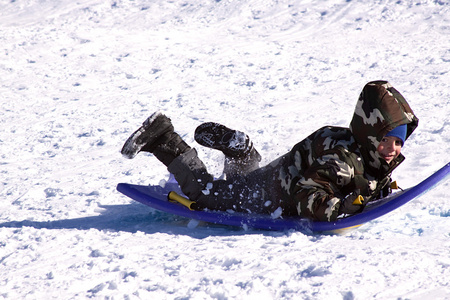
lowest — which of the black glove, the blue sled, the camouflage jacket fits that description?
the blue sled

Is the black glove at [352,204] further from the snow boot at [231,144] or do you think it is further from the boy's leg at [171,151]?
the boy's leg at [171,151]

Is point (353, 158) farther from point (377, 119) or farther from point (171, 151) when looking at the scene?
point (171, 151)

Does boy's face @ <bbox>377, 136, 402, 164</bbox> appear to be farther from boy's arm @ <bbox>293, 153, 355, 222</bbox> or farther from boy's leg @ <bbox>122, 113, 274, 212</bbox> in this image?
boy's leg @ <bbox>122, 113, 274, 212</bbox>

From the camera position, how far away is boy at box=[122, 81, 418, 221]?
9.00 ft

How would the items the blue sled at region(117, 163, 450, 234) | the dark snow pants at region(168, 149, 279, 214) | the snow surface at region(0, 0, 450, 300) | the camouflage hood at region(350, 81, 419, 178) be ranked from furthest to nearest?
the dark snow pants at region(168, 149, 279, 214), the blue sled at region(117, 163, 450, 234), the camouflage hood at region(350, 81, 419, 178), the snow surface at region(0, 0, 450, 300)

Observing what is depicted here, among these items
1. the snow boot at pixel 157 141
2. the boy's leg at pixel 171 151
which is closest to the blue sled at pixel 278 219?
the boy's leg at pixel 171 151

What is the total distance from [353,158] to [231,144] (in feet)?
Result: 2.63

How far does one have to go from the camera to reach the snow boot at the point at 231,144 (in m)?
3.25

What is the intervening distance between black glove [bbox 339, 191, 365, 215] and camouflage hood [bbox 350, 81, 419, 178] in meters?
0.21

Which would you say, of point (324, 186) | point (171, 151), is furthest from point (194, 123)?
point (324, 186)

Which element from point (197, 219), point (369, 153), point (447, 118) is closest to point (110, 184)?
point (197, 219)

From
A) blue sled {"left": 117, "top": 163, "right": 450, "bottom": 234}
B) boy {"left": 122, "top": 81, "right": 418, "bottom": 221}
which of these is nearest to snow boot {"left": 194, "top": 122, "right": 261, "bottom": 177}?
boy {"left": 122, "top": 81, "right": 418, "bottom": 221}

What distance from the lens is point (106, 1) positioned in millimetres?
9422

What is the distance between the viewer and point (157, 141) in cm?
337
